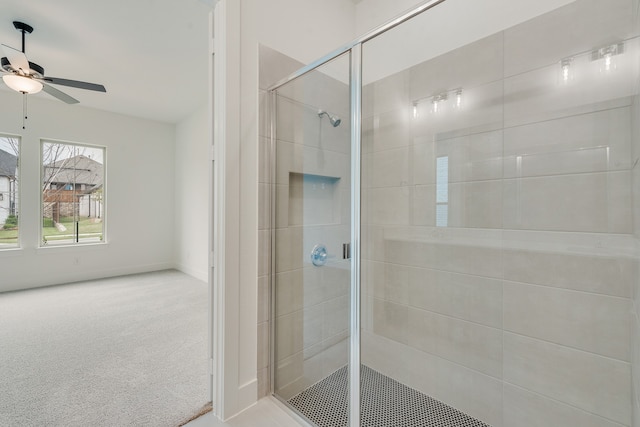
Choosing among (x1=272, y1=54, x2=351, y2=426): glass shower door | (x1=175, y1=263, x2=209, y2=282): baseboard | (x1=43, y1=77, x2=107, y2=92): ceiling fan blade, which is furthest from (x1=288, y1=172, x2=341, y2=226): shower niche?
(x1=175, y1=263, x2=209, y2=282): baseboard

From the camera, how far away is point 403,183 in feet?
6.28

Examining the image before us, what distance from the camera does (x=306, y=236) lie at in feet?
5.93

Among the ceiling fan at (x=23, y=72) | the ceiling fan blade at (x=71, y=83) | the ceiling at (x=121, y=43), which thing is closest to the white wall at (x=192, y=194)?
the ceiling at (x=121, y=43)

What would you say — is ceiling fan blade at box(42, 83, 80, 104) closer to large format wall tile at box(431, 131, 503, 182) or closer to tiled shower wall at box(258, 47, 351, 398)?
tiled shower wall at box(258, 47, 351, 398)

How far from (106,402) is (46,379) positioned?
634 mm

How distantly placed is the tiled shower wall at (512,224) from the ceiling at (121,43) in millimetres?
1487

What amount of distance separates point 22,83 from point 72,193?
8.03 feet

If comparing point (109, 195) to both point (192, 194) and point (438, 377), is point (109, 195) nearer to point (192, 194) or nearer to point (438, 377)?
point (192, 194)

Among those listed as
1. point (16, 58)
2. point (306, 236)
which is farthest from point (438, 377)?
point (16, 58)

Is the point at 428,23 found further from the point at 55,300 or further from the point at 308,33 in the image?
the point at 55,300

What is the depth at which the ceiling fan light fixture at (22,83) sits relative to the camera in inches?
Answer: 104

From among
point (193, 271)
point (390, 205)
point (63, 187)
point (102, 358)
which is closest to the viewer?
point (390, 205)

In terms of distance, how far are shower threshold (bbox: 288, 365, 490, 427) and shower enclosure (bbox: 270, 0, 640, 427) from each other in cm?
1

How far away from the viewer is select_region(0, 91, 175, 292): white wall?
411 cm
